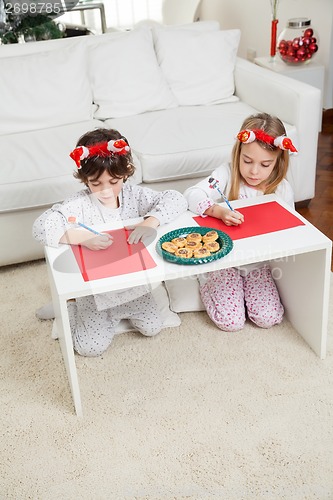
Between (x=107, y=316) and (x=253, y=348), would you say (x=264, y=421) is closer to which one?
(x=253, y=348)

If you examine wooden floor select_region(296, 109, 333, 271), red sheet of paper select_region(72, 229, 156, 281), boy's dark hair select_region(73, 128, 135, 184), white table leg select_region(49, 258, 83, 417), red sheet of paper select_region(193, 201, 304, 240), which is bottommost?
wooden floor select_region(296, 109, 333, 271)

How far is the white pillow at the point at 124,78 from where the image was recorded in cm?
278

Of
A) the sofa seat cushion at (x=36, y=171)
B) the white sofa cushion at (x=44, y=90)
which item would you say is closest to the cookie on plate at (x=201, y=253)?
the sofa seat cushion at (x=36, y=171)

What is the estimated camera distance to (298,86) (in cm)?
258

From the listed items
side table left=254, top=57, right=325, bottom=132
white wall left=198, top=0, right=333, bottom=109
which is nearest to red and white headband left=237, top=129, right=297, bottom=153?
side table left=254, top=57, right=325, bottom=132

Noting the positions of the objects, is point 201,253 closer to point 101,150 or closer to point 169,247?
point 169,247

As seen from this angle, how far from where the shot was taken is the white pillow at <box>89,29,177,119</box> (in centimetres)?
278

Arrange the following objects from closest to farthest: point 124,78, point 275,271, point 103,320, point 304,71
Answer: point 103,320
point 275,271
point 124,78
point 304,71

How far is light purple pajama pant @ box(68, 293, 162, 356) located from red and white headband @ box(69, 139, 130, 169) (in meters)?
0.47

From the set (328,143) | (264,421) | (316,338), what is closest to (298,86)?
(328,143)

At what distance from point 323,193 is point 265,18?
1.79 m

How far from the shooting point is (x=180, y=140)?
251cm

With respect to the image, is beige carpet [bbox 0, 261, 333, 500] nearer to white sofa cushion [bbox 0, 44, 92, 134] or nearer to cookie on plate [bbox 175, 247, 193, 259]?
cookie on plate [bbox 175, 247, 193, 259]

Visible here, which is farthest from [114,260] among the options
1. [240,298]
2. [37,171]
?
[37,171]
